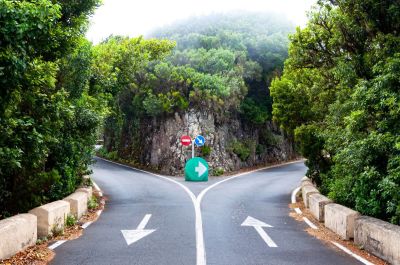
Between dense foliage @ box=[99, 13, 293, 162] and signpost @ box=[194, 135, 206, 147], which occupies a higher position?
dense foliage @ box=[99, 13, 293, 162]

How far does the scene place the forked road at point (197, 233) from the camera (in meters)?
8.88

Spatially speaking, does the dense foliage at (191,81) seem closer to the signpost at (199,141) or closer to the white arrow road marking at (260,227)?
the signpost at (199,141)

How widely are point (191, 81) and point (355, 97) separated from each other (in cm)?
2445

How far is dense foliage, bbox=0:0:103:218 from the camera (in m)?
7.43

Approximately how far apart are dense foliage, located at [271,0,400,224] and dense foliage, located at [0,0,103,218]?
25.2 ft

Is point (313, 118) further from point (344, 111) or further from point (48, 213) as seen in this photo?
point (48, 213)

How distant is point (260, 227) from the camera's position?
12.6 m

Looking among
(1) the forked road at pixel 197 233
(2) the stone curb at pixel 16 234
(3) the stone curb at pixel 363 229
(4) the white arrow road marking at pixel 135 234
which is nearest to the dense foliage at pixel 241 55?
(1) the forked road at pixel 197 233

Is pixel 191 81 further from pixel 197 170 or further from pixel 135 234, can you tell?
pixel 135 234

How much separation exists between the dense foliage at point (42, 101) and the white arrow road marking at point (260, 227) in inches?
239

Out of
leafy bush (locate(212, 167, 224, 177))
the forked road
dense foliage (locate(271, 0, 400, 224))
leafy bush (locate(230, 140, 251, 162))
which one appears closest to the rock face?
leafy bush (locate(230, 140, 251, 162))

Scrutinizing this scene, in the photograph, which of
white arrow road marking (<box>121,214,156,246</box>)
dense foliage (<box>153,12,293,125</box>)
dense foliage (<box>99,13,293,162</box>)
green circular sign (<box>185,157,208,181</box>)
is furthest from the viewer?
dense foliage (<box>153,12,293,125</box>)

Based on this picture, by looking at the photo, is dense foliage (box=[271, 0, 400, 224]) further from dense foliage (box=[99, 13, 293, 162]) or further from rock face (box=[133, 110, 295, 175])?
rock face (box=[133, 110, 295, 175])

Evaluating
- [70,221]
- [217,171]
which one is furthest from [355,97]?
[217,171]
